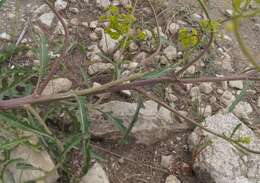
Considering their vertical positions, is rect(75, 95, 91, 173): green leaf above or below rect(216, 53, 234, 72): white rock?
below

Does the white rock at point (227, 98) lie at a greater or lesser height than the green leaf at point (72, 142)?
greater

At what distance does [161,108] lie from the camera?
2148 mm

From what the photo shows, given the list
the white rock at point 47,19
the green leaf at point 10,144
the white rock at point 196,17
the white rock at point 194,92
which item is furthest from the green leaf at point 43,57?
the white rock at point 196,17

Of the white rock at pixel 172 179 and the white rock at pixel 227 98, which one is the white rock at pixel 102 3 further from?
the white rock at pixel 172 179

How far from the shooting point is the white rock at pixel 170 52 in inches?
94.7

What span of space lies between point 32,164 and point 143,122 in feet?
1.85

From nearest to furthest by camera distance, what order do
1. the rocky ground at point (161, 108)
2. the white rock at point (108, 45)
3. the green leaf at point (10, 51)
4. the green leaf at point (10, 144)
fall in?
the green leaf at point (10, 144) → the rocky ground at point (161, 108) → the green leaf at point (10, 51) → the white rock at point (108, 45)

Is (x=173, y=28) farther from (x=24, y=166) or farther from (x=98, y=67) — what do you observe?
(x=24, y=166)

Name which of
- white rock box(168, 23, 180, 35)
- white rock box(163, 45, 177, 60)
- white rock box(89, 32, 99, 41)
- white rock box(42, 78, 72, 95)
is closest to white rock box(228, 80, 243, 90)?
white rock box(163, 45, 177, 60)

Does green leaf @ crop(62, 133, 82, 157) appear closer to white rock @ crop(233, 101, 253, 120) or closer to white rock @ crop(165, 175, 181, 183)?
white rock @ crop(165, 175, 181, 183)

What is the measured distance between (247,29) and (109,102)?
1149 millimetres

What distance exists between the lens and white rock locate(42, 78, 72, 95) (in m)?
2.08

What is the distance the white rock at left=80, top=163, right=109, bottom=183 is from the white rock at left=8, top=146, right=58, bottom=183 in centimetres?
13

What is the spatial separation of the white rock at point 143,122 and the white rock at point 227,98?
12.0 inches
